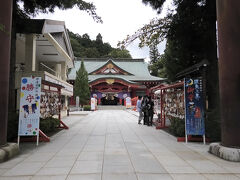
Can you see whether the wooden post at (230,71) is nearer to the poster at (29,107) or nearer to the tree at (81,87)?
the poster at (29,107)

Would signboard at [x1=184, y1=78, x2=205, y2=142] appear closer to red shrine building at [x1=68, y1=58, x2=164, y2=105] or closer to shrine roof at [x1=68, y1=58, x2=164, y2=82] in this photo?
red shrine building at [x1=68, y1=58, x2=164, y2=105]

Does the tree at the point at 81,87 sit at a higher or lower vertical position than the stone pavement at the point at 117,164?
higher

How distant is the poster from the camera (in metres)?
6.04

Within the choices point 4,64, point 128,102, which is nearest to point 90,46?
point 128,102

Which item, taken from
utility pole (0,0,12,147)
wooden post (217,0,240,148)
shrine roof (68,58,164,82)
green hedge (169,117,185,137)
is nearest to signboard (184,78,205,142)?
green hedge (169,117,185,137)

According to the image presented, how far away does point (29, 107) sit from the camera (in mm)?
6090

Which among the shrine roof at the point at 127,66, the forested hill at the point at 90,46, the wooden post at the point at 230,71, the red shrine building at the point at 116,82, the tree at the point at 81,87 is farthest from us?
the forested hill at the point at 90,46

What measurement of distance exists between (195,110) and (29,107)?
539 cm

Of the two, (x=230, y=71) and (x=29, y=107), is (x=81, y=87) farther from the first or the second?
(x=230, y=71)

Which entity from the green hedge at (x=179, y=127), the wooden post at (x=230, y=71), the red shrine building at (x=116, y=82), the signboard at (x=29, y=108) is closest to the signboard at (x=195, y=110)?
the green hedge at (x=179, y=127)

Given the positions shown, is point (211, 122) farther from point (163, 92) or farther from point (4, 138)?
point (4, 138)

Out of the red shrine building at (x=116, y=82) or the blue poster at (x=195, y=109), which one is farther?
the red shrine building at (x=116, y=82)

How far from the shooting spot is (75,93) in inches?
1153

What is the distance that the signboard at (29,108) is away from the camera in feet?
19.8
